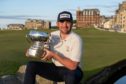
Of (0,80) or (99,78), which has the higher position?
(99,78)

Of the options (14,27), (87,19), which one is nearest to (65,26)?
(14,27)

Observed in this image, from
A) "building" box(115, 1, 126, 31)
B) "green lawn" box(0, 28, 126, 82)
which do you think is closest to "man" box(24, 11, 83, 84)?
"green lawn" box(0, 28, 126, 82)

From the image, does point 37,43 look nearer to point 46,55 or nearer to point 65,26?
point 46,55

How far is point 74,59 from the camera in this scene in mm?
4477

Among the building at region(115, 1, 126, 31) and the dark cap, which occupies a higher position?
the dark cap

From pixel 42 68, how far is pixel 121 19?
278 feet

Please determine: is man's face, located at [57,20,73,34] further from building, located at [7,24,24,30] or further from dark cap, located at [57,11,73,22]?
building, located at [7,24,24,30]

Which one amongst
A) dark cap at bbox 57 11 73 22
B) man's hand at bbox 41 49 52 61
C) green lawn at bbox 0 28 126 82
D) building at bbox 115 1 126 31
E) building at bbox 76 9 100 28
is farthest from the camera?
building at bbox 76 9 100 28

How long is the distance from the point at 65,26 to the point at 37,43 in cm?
61

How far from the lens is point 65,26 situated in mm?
4605

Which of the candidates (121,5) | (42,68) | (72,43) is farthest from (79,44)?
(121,5)

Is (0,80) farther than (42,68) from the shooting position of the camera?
Yes

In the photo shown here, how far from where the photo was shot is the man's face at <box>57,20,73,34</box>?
4586 millimetres

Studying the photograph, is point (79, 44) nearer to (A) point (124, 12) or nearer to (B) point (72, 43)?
(B) point (72, 43)
